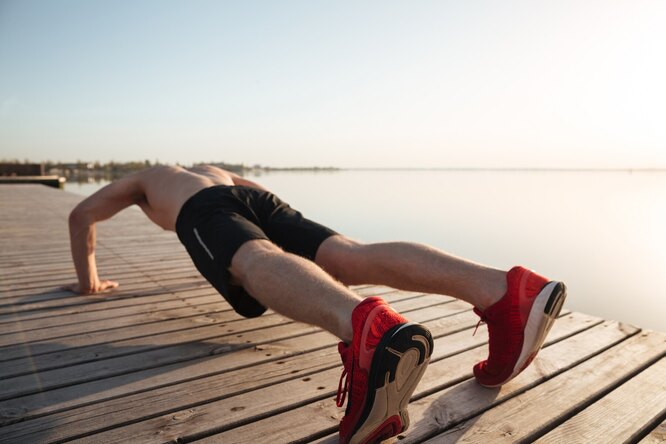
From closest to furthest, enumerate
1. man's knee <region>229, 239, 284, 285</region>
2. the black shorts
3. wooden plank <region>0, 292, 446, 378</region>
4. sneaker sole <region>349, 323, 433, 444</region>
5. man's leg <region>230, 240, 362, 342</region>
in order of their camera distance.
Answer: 1. sneaker sole <region>349, 323, 433, 444</region>
2. man's leg <region>230, 240, 362, 342</region>
3. man's knee <region>229, 239, 284, 285</region>
4. the black shorts
5. wooden plank <region>0, 292, 446, 378</region>

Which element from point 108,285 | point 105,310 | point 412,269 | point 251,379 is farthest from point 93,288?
point 412,269

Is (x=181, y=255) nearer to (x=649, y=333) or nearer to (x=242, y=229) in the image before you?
(x=242, y=229)

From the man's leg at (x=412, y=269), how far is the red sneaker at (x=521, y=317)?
0.11 ft

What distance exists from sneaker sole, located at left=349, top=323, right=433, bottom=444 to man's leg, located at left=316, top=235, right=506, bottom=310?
43 cm

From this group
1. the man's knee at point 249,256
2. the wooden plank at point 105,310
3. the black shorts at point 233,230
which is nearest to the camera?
the man's knee at point 249,256

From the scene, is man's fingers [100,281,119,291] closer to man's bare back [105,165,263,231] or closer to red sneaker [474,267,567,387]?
man's bare back [105,165,263,231]

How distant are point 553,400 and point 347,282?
0.80 metres

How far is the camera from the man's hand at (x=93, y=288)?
8.60 feet

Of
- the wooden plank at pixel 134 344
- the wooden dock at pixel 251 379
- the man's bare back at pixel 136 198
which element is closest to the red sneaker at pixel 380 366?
the wooden dock at pixel 251 379

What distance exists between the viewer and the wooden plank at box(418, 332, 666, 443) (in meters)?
1.28

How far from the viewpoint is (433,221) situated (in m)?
16.3

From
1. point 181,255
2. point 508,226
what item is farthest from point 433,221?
point 181,255

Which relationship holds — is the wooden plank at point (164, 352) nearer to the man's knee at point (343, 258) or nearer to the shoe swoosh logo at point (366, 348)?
the man's knee at point (343, 258)

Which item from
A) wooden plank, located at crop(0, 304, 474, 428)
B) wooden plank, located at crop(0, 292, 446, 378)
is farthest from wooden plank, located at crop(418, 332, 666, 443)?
wooden plank, located at crop(0, 292, 446, 378)
